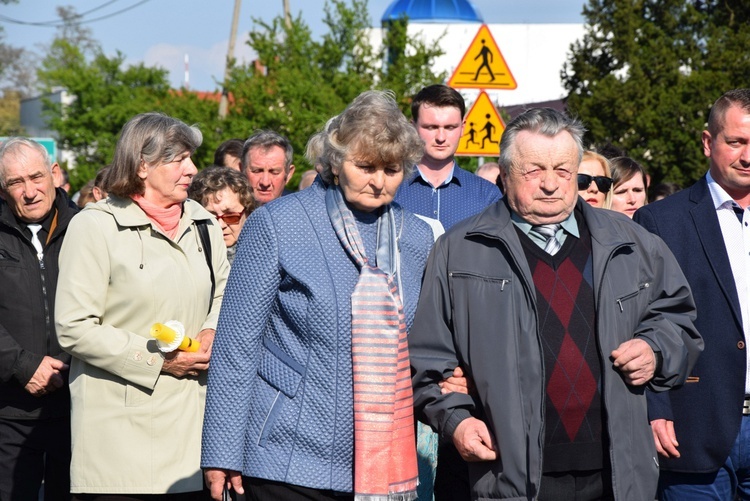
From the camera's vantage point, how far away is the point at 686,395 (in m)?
5.04

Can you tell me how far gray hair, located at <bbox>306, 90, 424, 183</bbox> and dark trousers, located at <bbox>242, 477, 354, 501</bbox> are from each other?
47.1 inches

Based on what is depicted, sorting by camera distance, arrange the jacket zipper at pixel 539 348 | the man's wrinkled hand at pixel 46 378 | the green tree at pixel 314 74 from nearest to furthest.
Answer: the jacket zipper at pixel 539 348 → the man's wrinkled hand at pixel 46 378 → the green tree at pixel 314 74

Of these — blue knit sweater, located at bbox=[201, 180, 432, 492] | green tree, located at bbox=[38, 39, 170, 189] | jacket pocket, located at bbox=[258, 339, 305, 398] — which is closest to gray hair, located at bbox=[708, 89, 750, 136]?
blue knit sweater, located at bbox=[201, 180, 432, 492]

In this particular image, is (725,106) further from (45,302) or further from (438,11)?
(438,11)

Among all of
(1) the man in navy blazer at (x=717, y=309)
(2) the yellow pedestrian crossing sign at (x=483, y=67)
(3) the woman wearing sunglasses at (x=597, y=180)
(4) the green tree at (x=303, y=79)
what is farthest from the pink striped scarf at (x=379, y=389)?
(4) the green tree at (x=303, y=79)

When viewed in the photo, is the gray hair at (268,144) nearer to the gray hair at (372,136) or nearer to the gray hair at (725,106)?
the gray hair at (725,106)

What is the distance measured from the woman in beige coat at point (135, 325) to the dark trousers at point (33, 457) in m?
1.12

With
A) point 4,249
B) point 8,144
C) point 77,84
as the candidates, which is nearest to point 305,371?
point 4,249

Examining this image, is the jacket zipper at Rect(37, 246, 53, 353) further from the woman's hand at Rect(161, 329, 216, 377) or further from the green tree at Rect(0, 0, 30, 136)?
the green tree at Rect(0, 0, 30, 136)

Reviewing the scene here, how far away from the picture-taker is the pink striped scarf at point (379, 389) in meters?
3.90

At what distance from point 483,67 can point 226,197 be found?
4934mm

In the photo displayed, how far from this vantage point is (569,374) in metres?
3.85

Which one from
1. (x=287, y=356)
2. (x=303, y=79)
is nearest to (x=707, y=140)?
(x=287, y=356)

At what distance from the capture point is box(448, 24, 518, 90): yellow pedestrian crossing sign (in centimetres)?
1062
